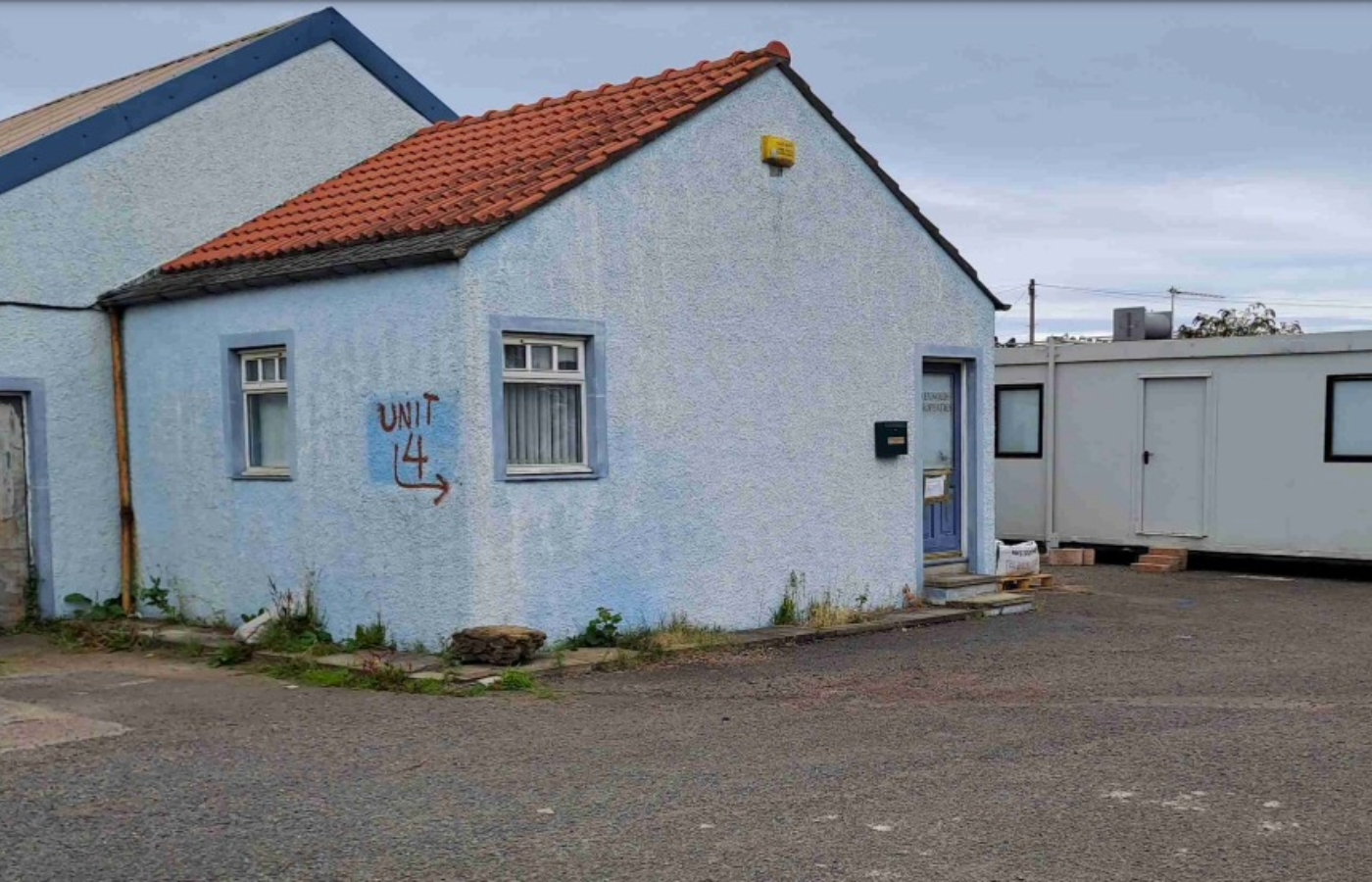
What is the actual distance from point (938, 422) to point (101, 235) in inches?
328

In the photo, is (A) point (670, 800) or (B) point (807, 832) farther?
(A) point (670, 800)

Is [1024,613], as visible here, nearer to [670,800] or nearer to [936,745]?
[936,745]

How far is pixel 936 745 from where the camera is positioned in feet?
24.0

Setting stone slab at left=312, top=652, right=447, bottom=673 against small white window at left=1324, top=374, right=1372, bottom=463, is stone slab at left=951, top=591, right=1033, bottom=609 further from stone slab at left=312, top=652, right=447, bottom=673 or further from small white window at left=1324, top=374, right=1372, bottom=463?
stone slab at left=312, top=652, right=447, bottom=673

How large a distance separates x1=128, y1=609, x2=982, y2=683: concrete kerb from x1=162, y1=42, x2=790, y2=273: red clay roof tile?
3.24m

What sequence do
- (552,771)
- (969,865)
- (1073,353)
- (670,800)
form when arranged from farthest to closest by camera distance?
(1073,353) → (552,771) → (670,800) → (969,865)

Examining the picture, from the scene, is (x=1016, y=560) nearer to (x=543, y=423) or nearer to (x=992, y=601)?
(x=992, y=601)

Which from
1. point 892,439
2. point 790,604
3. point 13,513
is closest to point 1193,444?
point 892,439

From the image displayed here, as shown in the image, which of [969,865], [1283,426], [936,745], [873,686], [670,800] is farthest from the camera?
[1283,426]

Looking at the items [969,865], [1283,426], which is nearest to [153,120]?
[969,865]

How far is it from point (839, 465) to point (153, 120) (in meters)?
7.18

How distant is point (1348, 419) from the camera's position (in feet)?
52.1

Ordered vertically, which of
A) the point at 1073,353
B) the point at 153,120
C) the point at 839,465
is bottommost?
the point at 839,465

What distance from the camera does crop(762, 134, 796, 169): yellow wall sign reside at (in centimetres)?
1165
